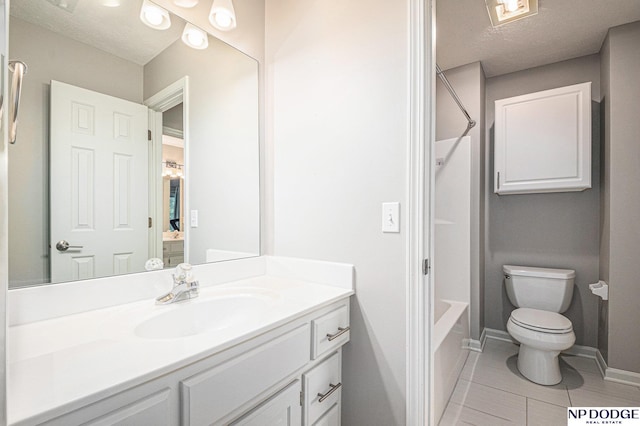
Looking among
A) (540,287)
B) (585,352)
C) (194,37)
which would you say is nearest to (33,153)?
(194,37)

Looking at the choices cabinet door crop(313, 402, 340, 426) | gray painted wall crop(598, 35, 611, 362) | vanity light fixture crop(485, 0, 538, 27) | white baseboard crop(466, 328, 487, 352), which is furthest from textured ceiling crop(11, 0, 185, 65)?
white baseboard crop(466, 328, 487, 352)

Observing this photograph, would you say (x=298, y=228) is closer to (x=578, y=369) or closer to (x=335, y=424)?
(x=335, y=424)

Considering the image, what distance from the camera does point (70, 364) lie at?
649mm

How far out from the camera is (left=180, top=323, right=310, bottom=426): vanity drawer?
70 centimetres

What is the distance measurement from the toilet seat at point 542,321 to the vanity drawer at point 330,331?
1.54 meters

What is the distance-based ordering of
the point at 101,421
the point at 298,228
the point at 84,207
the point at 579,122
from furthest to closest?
the point at 579,122
the point at 298,228
the point at 84,207
the point at 101,421

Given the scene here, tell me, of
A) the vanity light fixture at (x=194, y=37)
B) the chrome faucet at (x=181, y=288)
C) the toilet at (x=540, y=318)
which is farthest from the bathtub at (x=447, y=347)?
the vanity light fixture at (x=194, y=37)

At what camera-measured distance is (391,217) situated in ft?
4.03

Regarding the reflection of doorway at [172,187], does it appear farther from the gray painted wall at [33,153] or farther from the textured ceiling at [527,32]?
the textured ceiling at [527,32]

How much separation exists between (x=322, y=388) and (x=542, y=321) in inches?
70.4

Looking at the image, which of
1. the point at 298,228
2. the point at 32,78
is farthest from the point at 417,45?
the point at 32,78

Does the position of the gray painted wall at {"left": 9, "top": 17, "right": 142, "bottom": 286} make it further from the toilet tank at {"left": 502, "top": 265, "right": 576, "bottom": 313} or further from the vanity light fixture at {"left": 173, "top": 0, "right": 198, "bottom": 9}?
the toilet tank at {"left": 502, "top": 265, "right": 576, "bottom": 313}

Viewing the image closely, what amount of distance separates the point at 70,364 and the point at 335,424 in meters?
1.03

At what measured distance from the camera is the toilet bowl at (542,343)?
6.39 ft
